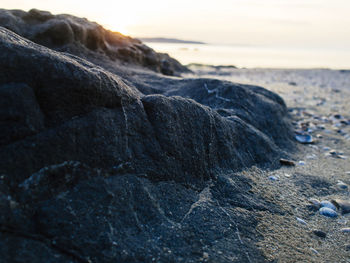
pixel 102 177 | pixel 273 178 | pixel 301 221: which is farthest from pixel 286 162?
pixel 102 177

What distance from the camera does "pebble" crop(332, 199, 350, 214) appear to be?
2.79m

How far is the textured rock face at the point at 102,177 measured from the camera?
1574mm

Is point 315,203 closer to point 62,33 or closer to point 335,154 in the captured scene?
point 335,154

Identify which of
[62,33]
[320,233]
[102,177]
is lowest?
A: [320,233]

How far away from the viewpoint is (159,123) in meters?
2.34

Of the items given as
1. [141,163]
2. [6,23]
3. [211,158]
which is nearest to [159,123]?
[141,163]

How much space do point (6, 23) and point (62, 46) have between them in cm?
89

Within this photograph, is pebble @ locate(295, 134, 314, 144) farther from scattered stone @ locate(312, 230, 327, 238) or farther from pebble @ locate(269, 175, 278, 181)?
scattered stone @ locate(312, 230, 327, 238)

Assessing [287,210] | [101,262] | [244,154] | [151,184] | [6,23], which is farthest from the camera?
[6,23]

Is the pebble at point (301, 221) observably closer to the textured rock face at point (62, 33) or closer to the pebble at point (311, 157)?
the pebble at point (311, 157)

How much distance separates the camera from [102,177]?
73.9 inches

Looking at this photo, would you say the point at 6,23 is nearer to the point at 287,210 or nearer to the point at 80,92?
the point at 80,92

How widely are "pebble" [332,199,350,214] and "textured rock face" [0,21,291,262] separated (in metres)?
0.82

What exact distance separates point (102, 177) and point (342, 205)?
2.31m
